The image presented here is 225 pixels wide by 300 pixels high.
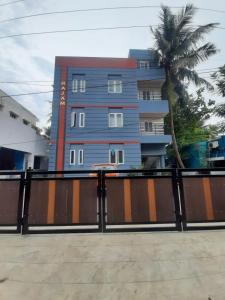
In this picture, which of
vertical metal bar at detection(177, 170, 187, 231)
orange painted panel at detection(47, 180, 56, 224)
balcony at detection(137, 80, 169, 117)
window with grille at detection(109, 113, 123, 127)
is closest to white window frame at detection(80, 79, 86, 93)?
window with grille at detection(109, 113, 123, 127)

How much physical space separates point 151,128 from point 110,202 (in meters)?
14.2

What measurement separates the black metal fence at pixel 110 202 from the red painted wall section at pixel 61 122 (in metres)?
10.7

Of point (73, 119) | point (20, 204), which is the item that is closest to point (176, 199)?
point (20, 204)

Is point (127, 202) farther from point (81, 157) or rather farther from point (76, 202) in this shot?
point (81, 157)

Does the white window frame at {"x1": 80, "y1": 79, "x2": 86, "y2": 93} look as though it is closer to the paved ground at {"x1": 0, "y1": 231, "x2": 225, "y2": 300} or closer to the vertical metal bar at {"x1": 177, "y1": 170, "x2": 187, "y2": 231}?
the vertical metal bar at {"x1": 177, "y1": 170, "x2": 187, "y2": 231}

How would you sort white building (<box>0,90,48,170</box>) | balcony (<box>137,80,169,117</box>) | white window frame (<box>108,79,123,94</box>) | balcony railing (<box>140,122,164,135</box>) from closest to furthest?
white building (<box>0,90,48,170</box>), balcony (<box>137,80,169,117</box>), white window frame (<box>108,79,123,94</box>), balcony railing (<box>140,122,164,135</box>)

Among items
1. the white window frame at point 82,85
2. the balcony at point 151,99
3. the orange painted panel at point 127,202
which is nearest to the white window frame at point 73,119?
the white window frame at point 82,85

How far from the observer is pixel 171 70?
15.8 metres

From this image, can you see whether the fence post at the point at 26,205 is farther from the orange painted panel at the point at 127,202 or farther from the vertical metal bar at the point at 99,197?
the orange painted panel at the point at 127,202

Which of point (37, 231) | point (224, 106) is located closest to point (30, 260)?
point (37, 231)

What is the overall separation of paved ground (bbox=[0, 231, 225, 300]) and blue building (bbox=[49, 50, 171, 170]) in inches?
448

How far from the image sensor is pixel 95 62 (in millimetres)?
16469

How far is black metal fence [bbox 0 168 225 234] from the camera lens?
4.18m

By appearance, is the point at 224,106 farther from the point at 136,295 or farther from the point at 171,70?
the point at 136,295
